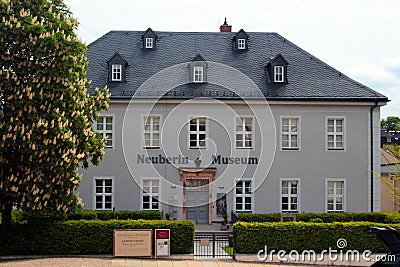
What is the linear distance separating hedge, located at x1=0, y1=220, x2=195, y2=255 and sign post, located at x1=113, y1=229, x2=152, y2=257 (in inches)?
18.2

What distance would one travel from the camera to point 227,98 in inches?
1216

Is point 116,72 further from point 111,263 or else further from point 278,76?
point 111,263

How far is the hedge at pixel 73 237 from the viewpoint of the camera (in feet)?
69.7

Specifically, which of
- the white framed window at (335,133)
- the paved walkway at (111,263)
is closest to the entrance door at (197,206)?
the white framed window at (335,133)

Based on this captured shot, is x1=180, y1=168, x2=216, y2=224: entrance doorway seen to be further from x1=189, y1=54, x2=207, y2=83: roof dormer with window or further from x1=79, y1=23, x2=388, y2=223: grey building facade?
x1=189, y1=54, x2=207, y2=83: roof dormer with window

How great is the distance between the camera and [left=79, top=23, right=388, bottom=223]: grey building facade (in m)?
30.9

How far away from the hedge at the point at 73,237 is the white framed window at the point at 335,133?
12396 mm

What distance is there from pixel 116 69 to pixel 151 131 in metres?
4.02

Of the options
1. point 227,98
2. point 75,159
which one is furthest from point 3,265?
point 227,98

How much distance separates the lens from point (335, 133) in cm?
3141

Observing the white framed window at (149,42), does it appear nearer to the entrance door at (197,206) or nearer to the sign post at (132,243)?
the entrance door at (197,206)

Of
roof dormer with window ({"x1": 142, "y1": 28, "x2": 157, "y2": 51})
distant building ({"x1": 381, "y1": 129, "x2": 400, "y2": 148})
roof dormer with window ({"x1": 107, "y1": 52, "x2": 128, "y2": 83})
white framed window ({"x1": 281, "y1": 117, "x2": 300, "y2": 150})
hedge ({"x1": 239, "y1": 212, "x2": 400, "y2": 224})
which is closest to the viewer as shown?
hedge ({"x1": 239, "y1": 212, "x2": 400, "y2": 224})

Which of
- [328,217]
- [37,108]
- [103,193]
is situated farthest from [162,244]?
[103,193]

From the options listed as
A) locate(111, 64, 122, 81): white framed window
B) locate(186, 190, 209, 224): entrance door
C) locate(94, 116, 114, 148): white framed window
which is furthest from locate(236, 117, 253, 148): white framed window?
locate(111, 64, 122, 81): white framed window
